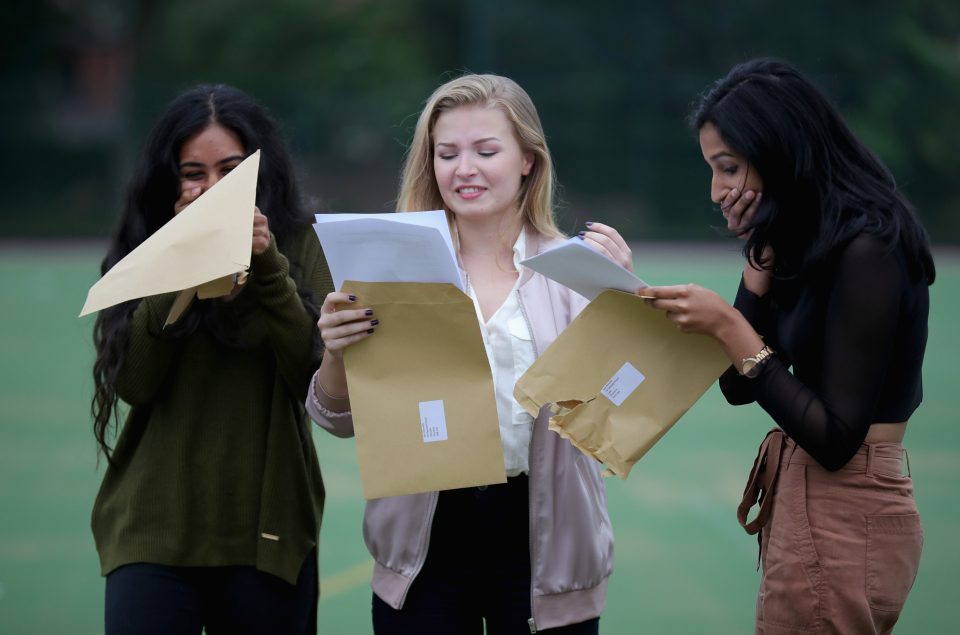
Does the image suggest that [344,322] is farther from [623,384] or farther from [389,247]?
[623,384]

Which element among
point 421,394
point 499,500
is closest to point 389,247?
point 421,394

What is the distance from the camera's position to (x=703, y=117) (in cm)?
256

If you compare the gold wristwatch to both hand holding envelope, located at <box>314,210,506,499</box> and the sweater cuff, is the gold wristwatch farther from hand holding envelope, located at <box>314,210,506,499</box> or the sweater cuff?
the sweater cuff

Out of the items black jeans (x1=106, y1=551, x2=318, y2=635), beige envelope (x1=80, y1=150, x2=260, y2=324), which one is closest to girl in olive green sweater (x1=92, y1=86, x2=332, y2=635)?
black jeans (x1=106, y1=551, x2=318, y2=635)

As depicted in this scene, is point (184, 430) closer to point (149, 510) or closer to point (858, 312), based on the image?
point (149, 510)

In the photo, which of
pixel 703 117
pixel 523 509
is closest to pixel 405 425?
pixel 523 509

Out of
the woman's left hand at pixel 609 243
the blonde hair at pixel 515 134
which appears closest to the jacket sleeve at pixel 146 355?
the blonde hair at pixel 515 134

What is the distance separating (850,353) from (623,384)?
476 mm

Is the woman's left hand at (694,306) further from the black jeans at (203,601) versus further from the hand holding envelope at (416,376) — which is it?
the black jeans at (203,601)

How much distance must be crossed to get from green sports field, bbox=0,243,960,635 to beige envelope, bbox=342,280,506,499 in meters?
1.14

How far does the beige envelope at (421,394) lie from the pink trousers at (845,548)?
A: 2.08 feet

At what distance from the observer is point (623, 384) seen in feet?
8.20

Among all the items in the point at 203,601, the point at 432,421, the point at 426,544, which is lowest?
the point at 203,601

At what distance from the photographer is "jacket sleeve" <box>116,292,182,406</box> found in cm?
283
